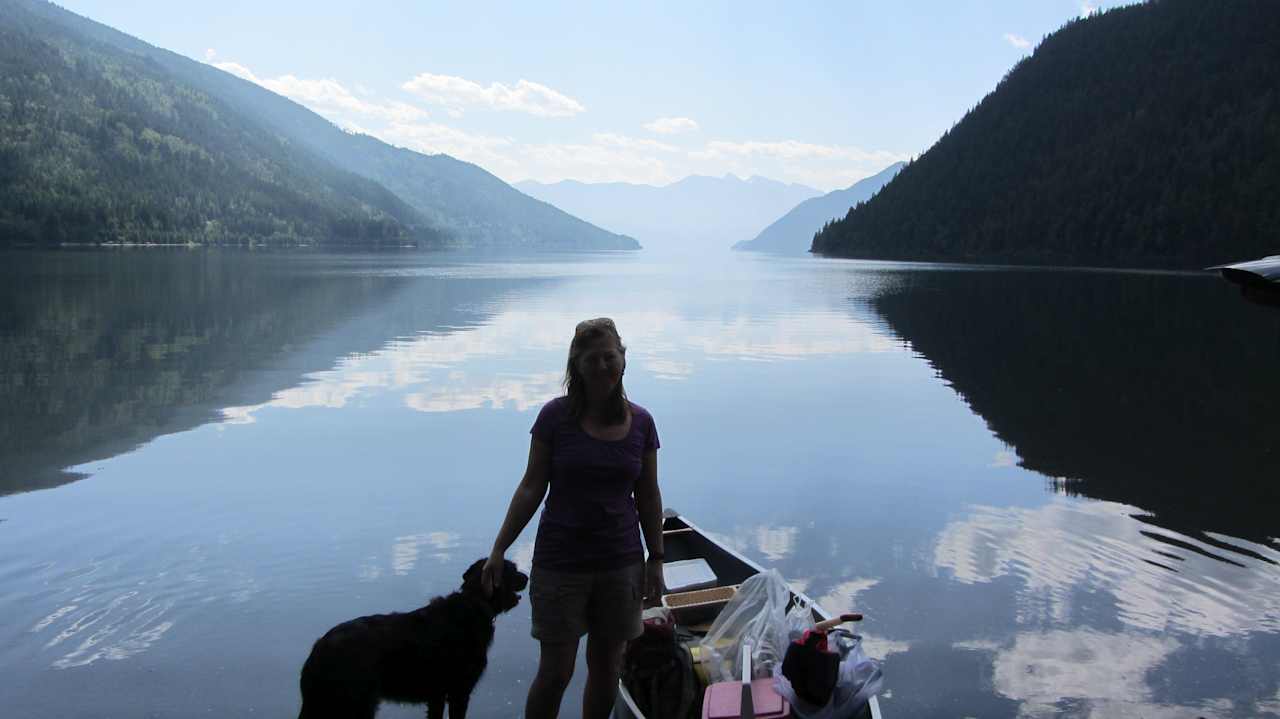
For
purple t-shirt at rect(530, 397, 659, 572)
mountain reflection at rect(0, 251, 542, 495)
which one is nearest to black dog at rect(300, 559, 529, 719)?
purple t-shirt at rect(530, 397, 659, 572)

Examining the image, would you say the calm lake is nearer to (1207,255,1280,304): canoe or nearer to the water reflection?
the water reflection

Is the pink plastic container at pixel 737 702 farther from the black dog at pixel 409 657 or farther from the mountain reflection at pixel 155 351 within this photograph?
the mountain reflection at pixel 155 351

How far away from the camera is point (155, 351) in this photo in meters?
25.0

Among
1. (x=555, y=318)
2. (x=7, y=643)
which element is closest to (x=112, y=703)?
(x=7, y=643)

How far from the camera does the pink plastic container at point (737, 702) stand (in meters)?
5.31

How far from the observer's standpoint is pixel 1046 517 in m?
11.8

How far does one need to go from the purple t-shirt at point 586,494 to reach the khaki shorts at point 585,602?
0.06m

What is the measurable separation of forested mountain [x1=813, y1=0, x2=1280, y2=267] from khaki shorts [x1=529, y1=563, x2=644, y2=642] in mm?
121687

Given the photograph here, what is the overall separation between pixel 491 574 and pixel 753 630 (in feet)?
7.25

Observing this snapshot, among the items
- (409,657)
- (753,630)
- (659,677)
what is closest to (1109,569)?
(753,630)

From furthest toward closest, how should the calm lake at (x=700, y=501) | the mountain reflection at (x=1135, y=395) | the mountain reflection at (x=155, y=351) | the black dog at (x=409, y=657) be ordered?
1. the mountain reflection at (x=155, y=351)
2. the mountain reflection at (x=1135, y=395)
3. the calm lake at (x=700, y=501)
4. the black dog at (x=409, y=657)

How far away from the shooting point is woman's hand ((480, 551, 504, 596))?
5.01 m

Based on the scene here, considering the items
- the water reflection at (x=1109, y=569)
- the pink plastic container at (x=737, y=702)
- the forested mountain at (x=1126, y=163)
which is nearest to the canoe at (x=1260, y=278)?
the water reflection at (x=1109, y=569)

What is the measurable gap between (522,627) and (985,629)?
13.4 feet
